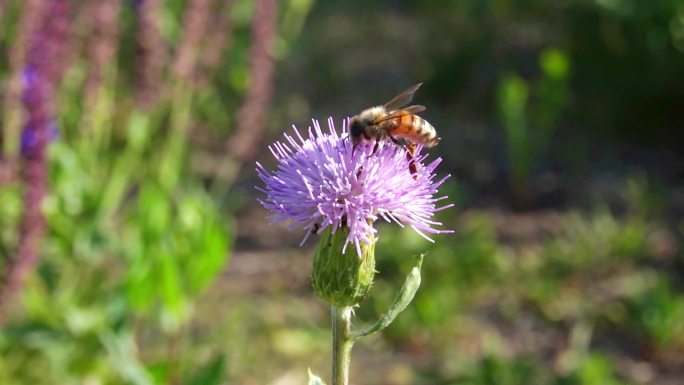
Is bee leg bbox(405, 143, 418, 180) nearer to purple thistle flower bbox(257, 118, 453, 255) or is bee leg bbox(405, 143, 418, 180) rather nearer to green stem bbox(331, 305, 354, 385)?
purple thistle flower bbox(257, 118, 453, 255)

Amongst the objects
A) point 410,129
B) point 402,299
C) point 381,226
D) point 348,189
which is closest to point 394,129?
point 410,129

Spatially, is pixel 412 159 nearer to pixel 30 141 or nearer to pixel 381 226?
pixel 30 141

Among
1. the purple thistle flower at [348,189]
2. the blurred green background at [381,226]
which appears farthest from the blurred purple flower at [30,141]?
the purple thistle flower at [348,189]

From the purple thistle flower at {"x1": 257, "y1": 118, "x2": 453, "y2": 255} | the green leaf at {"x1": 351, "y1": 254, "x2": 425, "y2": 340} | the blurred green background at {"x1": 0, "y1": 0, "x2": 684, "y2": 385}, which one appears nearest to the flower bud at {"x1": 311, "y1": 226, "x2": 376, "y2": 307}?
the purple thistle flower at {"x1": 257, "y1": 118, "x2": 453, "y2": 255}

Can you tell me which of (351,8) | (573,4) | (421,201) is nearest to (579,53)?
(573,4)

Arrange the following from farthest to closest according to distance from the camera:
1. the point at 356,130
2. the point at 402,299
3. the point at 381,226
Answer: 1. the point at 381,226
2. the point at 356,130
3. the point at 402,299

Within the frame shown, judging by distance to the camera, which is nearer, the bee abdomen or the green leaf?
the green leaf
